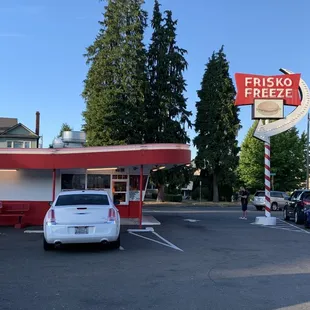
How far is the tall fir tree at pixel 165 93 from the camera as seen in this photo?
42188 mm

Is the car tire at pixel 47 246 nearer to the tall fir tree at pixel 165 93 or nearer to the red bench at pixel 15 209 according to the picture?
the red bench at pixel 15 209

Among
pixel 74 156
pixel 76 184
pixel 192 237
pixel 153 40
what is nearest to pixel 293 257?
pixel 192 237

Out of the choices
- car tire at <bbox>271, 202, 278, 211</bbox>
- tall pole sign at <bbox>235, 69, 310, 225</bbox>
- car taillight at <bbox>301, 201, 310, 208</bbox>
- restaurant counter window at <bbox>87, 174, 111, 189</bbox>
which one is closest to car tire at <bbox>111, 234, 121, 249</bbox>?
restaurant counter window at <bbox>87, 174, 111, 189</bbox>

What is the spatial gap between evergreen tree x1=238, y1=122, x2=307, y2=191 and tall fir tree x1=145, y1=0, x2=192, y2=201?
1463cm

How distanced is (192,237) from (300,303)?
8.50 meters

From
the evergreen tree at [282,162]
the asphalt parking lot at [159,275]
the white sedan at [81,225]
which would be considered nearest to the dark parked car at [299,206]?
the asphalt parking lot at [159,275]

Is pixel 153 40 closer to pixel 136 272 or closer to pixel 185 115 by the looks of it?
pixel 185 115

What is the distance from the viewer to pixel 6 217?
18812mm

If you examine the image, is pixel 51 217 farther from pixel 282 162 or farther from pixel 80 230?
pixel 282 162

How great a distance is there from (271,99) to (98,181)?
9186 mm

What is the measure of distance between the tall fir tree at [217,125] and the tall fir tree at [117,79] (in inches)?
420

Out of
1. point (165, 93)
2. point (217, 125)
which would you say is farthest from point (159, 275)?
point (217, 125)

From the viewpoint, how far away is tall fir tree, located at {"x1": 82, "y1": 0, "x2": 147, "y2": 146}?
134ft

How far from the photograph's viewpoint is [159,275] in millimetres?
8688
